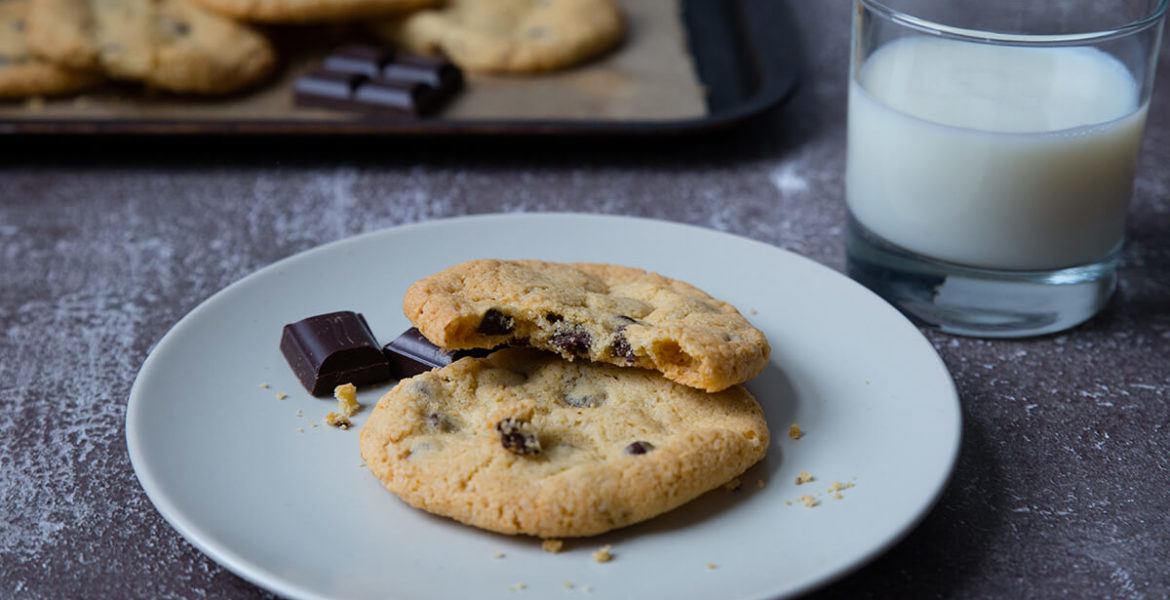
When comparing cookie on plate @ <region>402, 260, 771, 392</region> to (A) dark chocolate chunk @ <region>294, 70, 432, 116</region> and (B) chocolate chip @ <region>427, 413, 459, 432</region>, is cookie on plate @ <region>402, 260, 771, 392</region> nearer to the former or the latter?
(B) chocolate chip @ <region>427, 413, 459, 432</region>

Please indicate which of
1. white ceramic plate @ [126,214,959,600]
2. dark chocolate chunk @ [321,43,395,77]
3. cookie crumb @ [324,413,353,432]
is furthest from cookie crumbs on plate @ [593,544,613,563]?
dark chocolate chunk @ [321,43,395,77]

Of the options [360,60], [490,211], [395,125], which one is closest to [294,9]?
[360,60]

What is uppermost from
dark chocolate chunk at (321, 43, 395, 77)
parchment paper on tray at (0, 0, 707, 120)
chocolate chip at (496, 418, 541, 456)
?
chocolate chip at (496, 418, 541, 456)

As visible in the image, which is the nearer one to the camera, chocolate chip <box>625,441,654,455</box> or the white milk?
chocolate chip <box>625,441,654,455</box>

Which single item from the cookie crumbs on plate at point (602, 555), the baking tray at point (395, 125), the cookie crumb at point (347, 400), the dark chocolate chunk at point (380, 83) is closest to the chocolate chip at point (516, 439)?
Result: the cookie crumbs on plate at point (602, 555)

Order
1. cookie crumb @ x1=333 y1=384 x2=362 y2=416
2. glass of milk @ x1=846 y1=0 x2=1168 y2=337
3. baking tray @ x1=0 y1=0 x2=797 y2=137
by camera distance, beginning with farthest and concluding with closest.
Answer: baking tray @ x1=0 y1=0 x2=797 y2=137, glass of milk @ x1=846 y1=0 x2=1168 y2=337, cookie crumb @ x1=333 y1=384 x2=362 y2=416

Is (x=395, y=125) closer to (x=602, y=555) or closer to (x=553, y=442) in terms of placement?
(x=553, y=442)

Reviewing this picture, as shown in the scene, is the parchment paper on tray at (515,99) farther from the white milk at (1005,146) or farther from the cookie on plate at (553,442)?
the cookie on plate at (553,442)
